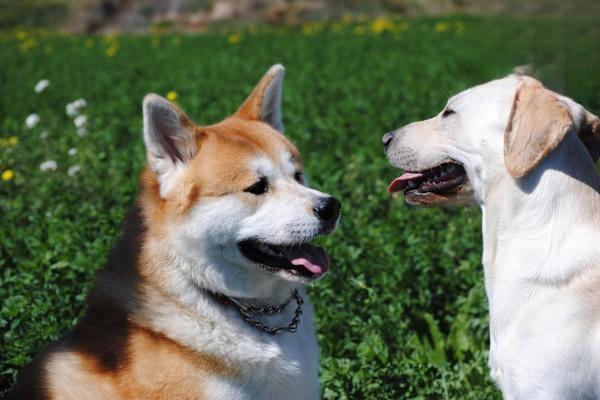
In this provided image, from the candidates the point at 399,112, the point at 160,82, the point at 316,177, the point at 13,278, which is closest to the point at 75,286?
the point at 13,278

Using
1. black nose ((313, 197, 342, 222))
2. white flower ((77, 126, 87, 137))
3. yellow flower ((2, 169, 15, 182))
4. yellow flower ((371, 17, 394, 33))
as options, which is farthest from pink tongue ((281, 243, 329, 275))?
yellow flower ((371, 17, 394, 33))

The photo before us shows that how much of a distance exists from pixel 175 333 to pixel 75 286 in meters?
1.58

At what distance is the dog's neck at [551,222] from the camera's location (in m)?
3.31

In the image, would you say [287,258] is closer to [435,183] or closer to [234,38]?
[435,183]

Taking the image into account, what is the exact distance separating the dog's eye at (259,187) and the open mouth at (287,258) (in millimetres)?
235

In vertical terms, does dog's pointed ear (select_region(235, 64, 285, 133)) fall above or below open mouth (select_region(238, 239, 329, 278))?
above

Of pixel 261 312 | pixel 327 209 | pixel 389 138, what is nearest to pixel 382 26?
pixel 389 138

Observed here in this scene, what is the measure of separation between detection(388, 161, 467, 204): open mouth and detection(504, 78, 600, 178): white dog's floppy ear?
433 millimetres

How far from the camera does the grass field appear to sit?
4.59 meters

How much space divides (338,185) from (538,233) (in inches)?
121

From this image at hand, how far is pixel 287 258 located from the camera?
12.1 ft

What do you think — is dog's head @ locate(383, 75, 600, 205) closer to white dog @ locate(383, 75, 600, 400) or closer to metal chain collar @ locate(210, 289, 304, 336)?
white dog @ locate(383, 75, 600, 400)

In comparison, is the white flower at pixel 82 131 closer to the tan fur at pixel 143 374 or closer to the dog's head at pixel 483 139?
the dog's head at pixel 483 139

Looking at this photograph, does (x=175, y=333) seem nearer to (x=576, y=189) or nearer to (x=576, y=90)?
(x=576, y=189)
